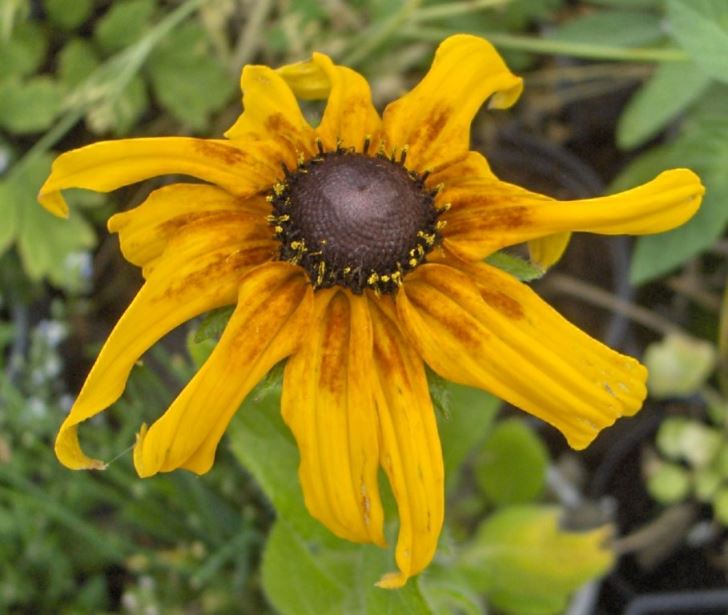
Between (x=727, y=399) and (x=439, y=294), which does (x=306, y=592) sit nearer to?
(x=439, y=294)

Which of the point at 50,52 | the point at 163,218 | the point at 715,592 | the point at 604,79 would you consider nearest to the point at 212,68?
the point at 50,52

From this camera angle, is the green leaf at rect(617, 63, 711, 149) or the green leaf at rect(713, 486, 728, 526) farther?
the green leaf at rect(713, 486, 728, 526)

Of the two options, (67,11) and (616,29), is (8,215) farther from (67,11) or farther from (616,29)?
(616,29)

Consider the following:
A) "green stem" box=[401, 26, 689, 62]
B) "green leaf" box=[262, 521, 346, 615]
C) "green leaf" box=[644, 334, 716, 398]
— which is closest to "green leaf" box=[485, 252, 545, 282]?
"green leaf" box=[262, 521, 346, 615]

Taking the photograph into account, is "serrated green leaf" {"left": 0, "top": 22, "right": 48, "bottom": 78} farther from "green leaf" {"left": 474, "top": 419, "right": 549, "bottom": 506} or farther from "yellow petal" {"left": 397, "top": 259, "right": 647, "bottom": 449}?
"yellow petal" {"left": 397, "top": 259, "right": 647, "bottom": 449}

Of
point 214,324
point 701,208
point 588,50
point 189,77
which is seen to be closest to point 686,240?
point 701,208

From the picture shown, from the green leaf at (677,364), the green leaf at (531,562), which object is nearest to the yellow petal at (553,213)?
the green leaf at (531,562)
